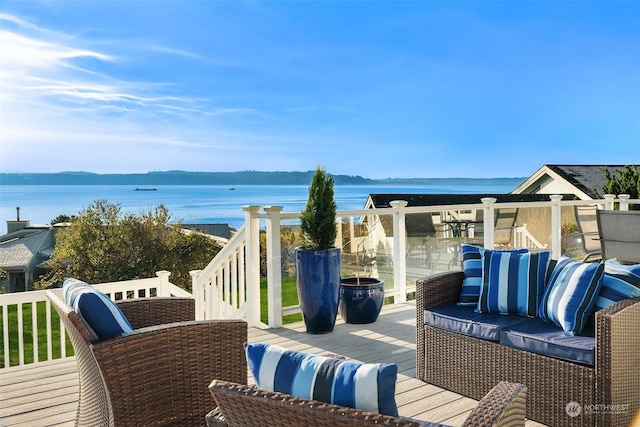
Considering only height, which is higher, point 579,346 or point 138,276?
Result: point 579,346

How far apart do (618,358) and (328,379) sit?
1823 millimetres

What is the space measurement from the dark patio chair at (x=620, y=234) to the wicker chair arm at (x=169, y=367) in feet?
14.9

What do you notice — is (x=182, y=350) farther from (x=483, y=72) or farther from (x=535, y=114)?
(x=535, y=114)

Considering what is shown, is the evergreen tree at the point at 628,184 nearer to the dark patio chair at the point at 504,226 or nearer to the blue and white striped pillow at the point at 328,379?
the dark patio chair at the point at 504,226

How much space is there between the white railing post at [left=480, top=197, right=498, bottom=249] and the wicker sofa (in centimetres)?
331

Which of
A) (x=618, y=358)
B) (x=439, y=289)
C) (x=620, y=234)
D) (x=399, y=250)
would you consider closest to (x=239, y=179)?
(x=399, y=250)

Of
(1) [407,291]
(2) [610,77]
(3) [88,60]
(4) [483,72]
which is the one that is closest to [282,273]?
(1) [407,291]

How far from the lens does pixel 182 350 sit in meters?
2.31

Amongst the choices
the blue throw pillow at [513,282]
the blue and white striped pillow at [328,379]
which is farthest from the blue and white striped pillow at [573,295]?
the blue and white striped pillow at [328,379]

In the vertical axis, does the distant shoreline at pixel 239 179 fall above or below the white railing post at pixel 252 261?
Answer: above

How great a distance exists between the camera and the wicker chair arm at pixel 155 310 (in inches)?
112

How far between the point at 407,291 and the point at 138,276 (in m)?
10.2

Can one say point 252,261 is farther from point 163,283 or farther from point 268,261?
point 163,283

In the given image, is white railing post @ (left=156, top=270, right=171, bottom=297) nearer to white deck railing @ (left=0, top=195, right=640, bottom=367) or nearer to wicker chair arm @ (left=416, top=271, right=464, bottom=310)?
white deck railing @ (left=0, top=195, right=640, bottom=367)
